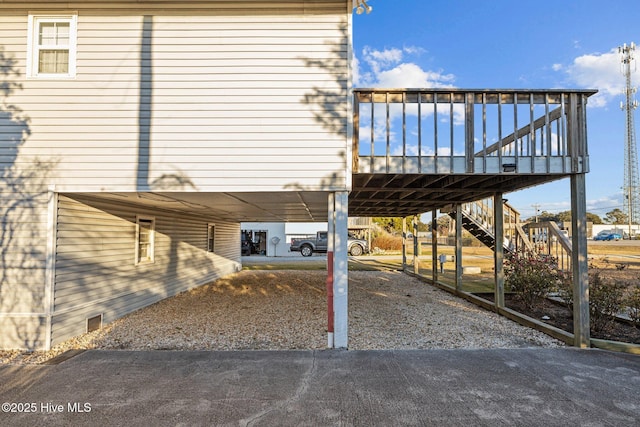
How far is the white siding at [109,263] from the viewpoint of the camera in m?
5.01

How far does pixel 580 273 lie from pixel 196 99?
20.5 feet

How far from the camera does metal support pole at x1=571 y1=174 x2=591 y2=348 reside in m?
4.77

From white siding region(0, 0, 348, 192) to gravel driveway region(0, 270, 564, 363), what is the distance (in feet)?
7.59

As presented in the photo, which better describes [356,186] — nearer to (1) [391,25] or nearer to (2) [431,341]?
(2) [431,341]

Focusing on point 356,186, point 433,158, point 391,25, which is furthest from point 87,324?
point 391,25

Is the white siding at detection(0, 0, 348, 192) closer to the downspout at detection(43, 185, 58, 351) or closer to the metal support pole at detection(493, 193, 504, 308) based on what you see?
the downspout at detection(43, 185, 58, 351)

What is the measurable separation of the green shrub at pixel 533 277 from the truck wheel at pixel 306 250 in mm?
16149

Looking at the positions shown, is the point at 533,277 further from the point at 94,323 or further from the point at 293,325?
the point at 94,323

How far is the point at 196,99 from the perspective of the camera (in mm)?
4941

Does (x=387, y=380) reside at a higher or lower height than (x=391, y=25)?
lower

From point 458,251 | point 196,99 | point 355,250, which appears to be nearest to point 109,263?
point 196,99

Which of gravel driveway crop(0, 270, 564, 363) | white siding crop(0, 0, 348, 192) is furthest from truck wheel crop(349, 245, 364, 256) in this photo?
white siding crop(0, 0, 348, 192)

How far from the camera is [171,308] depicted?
7.10m

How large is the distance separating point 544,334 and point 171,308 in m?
7.05
